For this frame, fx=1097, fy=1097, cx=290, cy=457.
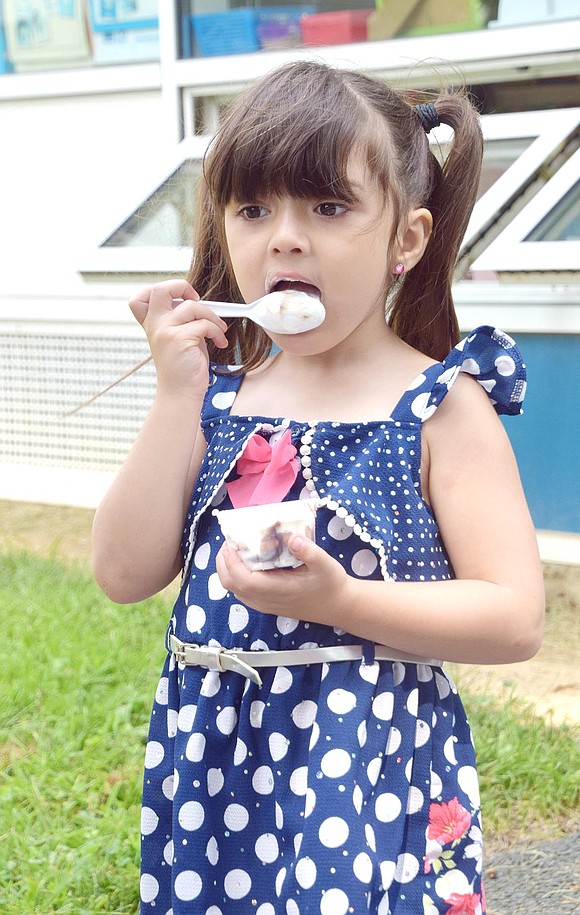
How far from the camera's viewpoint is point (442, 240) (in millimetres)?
1562

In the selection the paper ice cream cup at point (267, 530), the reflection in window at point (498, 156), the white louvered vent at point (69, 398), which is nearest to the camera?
the paper ice cream cup at point (267, 530)

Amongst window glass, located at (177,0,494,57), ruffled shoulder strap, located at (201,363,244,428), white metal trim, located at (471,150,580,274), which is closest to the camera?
ruffled shoulder strap, located at (201,363,244,428)

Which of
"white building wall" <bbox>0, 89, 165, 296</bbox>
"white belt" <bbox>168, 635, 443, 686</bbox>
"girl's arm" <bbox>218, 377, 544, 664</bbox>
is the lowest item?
"white building wall" <bbox>0, 89, 165, 296</bbox>

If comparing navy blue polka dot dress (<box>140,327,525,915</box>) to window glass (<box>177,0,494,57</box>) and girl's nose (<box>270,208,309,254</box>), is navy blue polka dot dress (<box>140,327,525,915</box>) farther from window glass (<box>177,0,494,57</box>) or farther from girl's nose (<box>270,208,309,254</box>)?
window glass (<box>177,0,494,57</box>)

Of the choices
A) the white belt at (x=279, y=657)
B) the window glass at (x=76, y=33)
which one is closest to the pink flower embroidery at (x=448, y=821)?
the white belt at (x=279, y=657)

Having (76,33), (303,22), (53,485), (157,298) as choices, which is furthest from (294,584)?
(76,33)

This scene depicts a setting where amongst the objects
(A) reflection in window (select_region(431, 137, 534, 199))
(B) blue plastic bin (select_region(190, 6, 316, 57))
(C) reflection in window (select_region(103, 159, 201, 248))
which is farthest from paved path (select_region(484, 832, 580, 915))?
(B) blue plastic bin (select_region(190, 6, 316, 57))

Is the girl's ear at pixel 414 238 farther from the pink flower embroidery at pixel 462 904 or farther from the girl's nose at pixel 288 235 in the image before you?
the pink flower embroidery at pixel 462 904

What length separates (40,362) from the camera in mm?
4691

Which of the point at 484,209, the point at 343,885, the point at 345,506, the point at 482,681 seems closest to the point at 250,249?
the point at 345,506

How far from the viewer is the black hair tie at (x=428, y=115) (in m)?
1.52

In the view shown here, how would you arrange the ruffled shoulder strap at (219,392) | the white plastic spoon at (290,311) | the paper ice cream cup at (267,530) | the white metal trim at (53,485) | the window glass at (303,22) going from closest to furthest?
the paper ice cream cup at (267,530) → the white plastic spoon at (290,311) → the ruffled shoulder strap at (219,392) → the window glass at (303,22) → the white metal trim at (53,485)

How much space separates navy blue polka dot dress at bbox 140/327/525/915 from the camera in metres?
1.26

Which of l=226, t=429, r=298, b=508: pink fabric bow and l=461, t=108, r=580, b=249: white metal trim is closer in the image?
l=226, t=429, r=298, b=508: pink fabric bow
